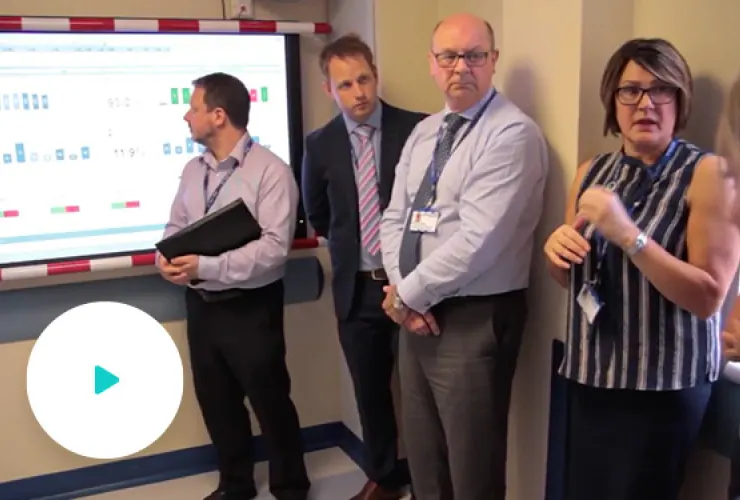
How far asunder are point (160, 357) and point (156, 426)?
1.09 ft

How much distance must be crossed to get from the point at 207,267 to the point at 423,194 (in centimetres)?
77

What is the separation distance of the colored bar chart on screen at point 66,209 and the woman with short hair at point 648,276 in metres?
1.81

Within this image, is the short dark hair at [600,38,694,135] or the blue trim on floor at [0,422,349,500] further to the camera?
the blue trim on floor at [0,422,349,500]

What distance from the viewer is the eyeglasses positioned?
1.94 metres

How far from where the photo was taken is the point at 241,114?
2.50 meters

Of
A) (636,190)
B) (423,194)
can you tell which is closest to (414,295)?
(423,194)

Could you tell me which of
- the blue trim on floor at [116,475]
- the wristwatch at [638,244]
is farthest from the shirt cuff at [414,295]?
the blue trim on floor at [116,475]

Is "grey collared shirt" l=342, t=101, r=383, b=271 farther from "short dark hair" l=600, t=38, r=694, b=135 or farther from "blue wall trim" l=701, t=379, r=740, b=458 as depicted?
"blue wall trim" l=701, t=379, r=740, b=458

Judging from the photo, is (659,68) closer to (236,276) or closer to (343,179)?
(343,179)

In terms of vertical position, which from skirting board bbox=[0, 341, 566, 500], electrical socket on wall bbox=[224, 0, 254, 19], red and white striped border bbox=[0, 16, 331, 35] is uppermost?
electrical socket on wall bbox=[224, 0, 254, 19]

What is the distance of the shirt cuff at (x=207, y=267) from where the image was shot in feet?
7.72

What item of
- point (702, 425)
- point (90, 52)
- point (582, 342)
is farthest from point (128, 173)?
point (702, 425)

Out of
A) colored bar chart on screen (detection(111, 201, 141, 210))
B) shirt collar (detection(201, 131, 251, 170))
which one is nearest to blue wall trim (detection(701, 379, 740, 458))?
shirt collar (detection(201, 131, 251, 170))

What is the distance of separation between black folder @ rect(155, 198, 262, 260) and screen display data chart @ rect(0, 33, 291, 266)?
512mm
